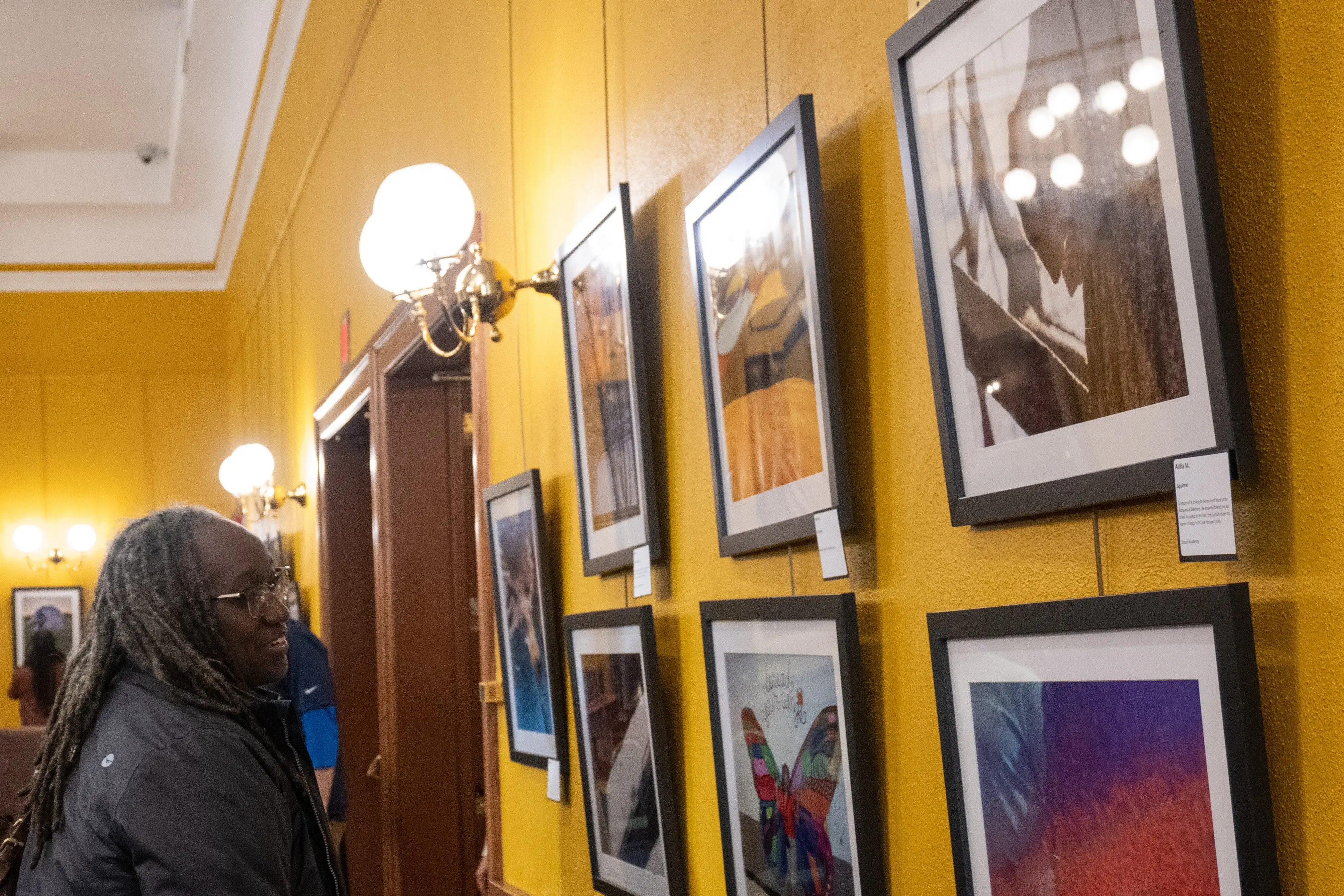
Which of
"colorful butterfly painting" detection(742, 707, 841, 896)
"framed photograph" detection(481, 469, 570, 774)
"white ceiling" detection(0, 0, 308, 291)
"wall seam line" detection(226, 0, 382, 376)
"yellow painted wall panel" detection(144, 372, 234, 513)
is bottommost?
"colorful butterfly painting" detection(742, 707, 841, 896)

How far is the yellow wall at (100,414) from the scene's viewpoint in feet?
43.4

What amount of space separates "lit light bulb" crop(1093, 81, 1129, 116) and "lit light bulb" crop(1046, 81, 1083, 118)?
3cm

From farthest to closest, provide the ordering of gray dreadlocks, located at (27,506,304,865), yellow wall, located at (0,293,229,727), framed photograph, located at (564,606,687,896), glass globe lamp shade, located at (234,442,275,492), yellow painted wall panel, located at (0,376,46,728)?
yellow wall, located at (0,293,229,727), yellow painted wall panel, located at (0,376,46,728), glass globe lamp shade, located at (234,442,275,492), framed photograph, located at (564,606,687,896), gray dreadlocks, located at (27,506,304,865)

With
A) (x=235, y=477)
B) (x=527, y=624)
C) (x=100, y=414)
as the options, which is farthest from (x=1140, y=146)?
(x=100, y=414)

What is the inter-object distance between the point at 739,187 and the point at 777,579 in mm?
702

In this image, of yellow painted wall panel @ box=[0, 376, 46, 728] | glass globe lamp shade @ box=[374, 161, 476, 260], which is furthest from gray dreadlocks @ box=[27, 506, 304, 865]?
yellow painted wall panel @ box=[0, 376, 46, 728]

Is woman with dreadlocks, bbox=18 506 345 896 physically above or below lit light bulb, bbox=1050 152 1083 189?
below

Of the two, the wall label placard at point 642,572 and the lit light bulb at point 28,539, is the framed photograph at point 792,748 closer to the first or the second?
the wall label placard at point 642,572

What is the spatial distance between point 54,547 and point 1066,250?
1334cm

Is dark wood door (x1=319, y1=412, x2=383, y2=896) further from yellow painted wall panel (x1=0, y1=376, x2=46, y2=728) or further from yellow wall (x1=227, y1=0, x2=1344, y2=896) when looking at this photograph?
yellow painted wall panel (x1=0, y1=376, x2=46, y2=728)

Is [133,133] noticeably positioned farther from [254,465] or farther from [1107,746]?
[1107,746]

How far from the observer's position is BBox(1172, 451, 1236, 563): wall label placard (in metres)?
1.31

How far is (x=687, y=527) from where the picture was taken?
2.81 meters

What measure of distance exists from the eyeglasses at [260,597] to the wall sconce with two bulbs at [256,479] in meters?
6.06
